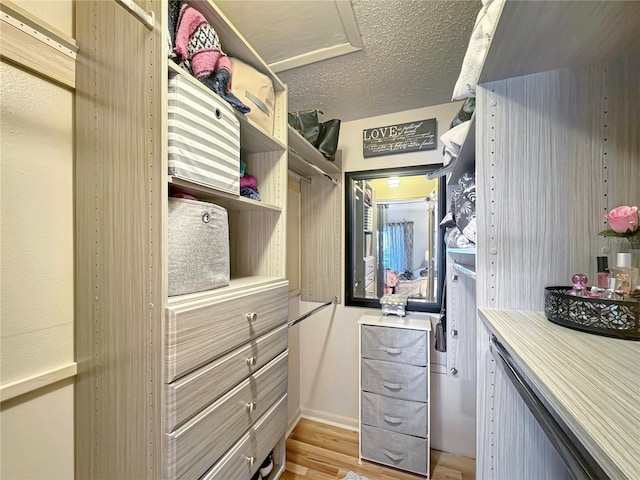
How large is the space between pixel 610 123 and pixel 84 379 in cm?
171

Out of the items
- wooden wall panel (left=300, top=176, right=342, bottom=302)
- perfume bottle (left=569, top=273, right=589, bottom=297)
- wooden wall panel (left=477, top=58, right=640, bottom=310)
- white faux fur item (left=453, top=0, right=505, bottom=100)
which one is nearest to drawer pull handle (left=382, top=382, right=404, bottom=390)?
wooden wall panel (left=300, top=176, right=342, bottom=302)

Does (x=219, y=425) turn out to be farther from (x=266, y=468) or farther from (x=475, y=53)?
(x=475, y=53)

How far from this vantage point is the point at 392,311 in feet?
6.12

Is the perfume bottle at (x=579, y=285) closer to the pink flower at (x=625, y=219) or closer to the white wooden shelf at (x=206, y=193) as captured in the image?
the pink flower at (x=625, y=219)

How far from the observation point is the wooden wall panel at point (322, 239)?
6.78 ft

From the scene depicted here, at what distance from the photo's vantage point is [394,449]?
1.62 meters

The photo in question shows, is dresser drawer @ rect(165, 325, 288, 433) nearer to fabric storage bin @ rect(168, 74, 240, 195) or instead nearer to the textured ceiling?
fabric storage bin @ rect(168, 74, 240, 195)

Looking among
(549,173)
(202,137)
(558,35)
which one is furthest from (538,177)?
(202,137)

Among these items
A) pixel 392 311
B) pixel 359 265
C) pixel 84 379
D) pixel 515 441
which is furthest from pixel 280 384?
pixel 359 265

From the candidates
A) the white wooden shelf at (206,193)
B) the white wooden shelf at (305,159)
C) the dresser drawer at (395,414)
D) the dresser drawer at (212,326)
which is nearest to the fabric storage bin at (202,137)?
the white wooden shelf at (206,193)

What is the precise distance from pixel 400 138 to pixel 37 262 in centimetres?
204

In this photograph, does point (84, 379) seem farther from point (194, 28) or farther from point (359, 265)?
point (359, 265)

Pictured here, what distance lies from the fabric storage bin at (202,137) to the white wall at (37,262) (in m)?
0.47

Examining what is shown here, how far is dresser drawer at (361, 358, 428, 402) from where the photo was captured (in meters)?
1.58
